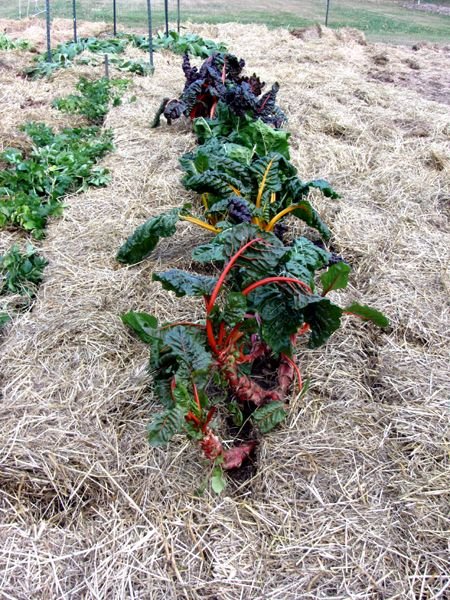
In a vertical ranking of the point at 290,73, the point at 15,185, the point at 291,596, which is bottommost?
the point at 291,596

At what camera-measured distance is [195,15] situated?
13602 mm

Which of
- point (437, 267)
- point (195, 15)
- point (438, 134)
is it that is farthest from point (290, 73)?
point (195, 15)

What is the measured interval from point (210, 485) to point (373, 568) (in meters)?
0.59

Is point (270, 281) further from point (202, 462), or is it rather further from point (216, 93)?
point (216, 93)

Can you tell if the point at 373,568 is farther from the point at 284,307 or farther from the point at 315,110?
the point at 315,110

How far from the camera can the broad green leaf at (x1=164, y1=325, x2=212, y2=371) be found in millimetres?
1869

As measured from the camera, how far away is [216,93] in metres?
4.51

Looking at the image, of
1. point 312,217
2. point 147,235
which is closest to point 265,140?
point 312,217

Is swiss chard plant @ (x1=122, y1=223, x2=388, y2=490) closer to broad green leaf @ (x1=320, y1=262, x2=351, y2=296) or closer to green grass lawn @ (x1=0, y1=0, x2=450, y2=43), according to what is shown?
broad green leaf @ (x1=320, y1=262, x2=351, y2=296)

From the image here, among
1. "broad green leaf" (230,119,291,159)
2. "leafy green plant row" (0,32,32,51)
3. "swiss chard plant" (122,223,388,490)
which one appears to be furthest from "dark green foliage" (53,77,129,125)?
"swiss chard plant" (122,223,388,490)

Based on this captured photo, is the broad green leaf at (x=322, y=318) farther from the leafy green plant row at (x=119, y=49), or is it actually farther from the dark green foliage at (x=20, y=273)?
the leafy green plant row at (x=119, y=49)

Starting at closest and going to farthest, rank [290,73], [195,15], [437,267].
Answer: [437,267]
[290,73]
[195,15]

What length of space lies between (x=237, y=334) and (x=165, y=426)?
0.51 m

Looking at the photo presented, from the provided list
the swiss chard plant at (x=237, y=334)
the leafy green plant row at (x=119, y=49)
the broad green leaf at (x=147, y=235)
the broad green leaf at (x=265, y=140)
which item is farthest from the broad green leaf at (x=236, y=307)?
the leafy green plant row at (x=119, y=49)
